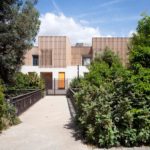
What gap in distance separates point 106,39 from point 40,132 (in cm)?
4916

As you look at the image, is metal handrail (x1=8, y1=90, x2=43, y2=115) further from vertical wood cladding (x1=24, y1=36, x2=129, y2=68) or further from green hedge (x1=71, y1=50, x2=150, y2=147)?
vertical wood cladding (x1=24, y1=36, x2=129, y2=68)

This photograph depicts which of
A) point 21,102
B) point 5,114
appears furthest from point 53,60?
point 5,114

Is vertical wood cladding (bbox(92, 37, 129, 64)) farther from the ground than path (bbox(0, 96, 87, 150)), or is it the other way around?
vertical wood cladding (bbox(92, 37, 129, 64))

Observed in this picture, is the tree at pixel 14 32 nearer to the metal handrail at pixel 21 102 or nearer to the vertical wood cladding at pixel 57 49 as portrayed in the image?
the metal handrail at pixel 21 102

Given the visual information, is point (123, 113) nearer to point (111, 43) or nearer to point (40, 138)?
point (40, 138)

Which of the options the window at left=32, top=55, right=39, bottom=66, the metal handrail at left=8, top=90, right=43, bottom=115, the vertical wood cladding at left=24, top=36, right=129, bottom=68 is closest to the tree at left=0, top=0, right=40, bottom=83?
the metal handrail at left=8, top=90, right=43, bottom=115

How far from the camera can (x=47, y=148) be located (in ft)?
29.0

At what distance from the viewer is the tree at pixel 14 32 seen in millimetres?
18484

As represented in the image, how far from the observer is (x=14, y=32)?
18.5m

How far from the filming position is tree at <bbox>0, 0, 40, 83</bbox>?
18.5 metres

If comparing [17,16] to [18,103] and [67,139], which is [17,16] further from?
[67,139]

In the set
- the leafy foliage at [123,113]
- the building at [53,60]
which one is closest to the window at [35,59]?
the building at [53,60]

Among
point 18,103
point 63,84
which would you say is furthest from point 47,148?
point 63,84

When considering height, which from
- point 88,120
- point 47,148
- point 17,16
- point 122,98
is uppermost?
point 17,16
